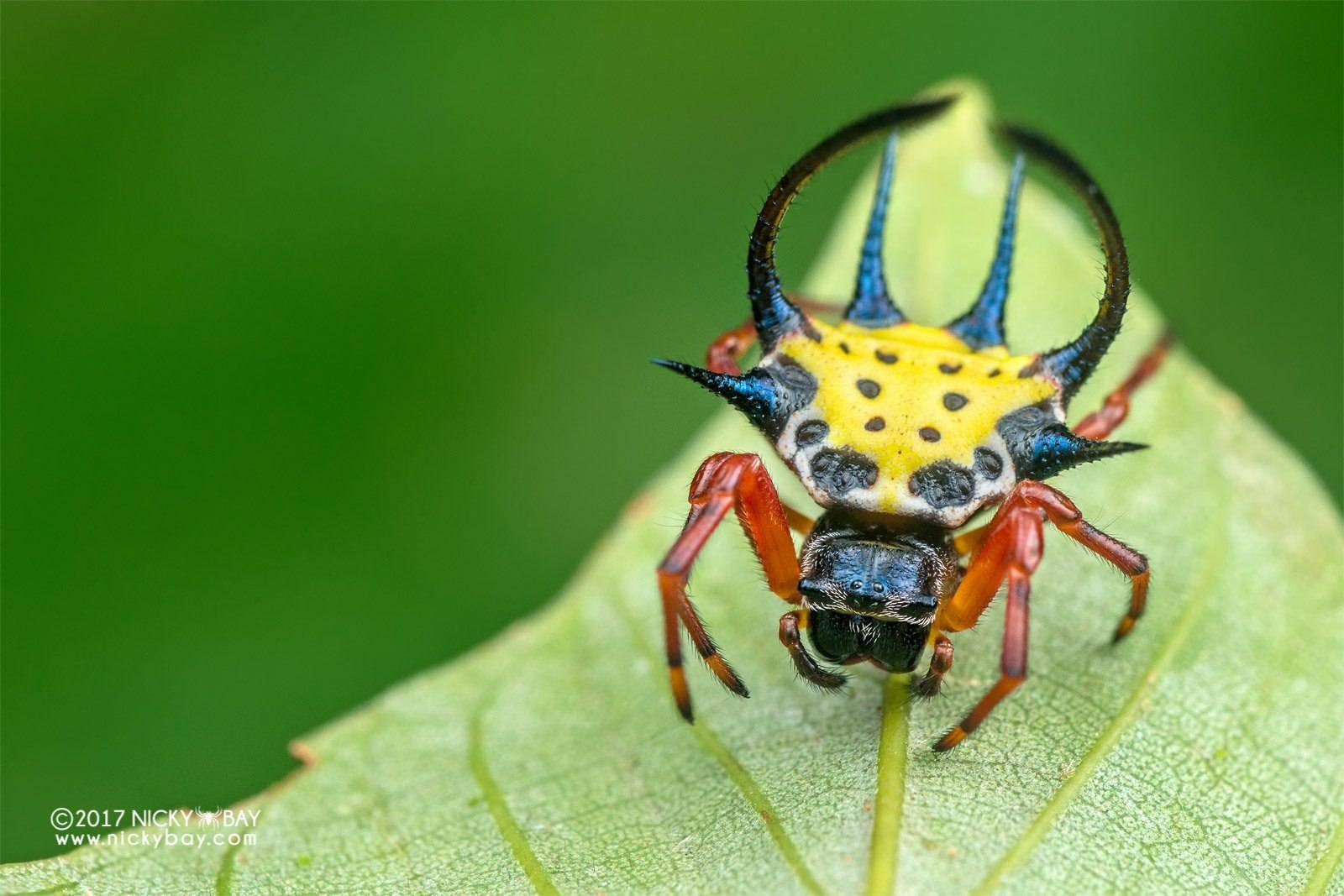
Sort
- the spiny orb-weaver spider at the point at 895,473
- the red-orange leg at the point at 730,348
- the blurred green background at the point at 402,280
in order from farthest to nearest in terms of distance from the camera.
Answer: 1. the blurred green background at the point at 402,280
2. the red-orange leg at the point at 730,348
3. the spiny orb-weaver spider at the point at 895,473

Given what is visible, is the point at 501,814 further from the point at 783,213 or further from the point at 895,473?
the point at 783,213

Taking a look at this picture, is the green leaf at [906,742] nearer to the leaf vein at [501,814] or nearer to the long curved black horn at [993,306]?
the leaf vein at [501,814]

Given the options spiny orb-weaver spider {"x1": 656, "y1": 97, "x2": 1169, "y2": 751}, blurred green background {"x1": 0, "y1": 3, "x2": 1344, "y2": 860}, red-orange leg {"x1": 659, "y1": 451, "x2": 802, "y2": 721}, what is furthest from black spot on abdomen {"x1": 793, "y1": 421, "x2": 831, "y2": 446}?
blurred green background {"x1": 0, "y1": 3, "x2": 1344, "y2": 860}

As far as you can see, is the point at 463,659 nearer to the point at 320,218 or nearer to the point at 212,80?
the point at 320,218

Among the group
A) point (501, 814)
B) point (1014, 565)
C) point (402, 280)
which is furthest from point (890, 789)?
point (402, 280)

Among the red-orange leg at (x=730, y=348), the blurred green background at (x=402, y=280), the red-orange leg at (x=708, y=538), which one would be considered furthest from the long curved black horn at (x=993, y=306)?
the blurred green background at (x=402, y=280)

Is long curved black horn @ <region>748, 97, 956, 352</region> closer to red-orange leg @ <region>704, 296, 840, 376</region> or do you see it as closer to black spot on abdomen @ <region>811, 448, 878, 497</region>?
red-orange leg @ <region>704, 296, 840, 376</region>
